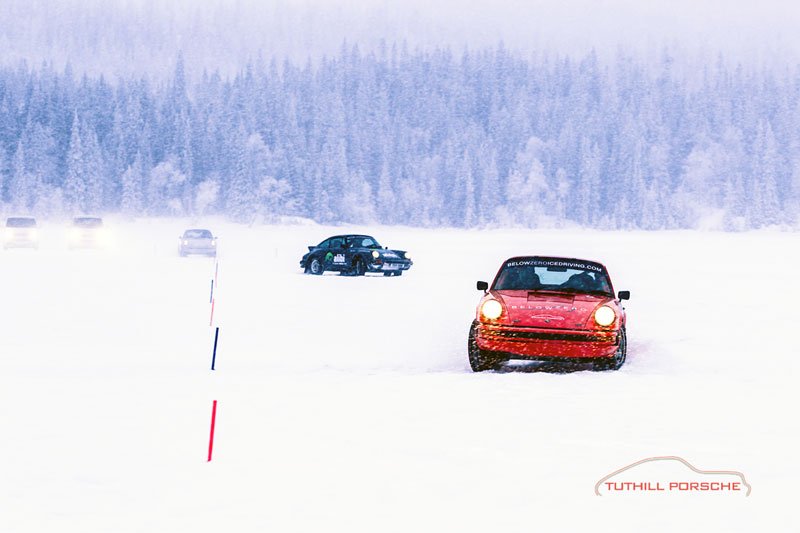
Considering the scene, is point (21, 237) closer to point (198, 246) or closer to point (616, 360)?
point (198, 246)

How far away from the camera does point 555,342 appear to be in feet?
36.1

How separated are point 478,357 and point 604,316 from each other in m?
1.59

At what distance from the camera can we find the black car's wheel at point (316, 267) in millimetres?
31156

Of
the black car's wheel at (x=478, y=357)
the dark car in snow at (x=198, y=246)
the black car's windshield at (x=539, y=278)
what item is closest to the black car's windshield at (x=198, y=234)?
the dark car in snow at (x=198, y=246)

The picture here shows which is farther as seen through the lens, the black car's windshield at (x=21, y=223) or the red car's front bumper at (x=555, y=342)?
the black car's windshield at (x=21, y=223)

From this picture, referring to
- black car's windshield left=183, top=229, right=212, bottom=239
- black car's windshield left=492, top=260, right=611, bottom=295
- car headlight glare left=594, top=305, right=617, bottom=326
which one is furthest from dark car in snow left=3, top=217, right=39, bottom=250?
car headlight glare left=594, top=305, right=617, bottom=326

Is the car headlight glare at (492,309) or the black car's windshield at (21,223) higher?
the black car's windshield at (21,223)

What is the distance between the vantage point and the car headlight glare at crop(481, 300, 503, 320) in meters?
11.2

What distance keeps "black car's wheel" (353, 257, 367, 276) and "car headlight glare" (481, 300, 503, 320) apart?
19.4 m

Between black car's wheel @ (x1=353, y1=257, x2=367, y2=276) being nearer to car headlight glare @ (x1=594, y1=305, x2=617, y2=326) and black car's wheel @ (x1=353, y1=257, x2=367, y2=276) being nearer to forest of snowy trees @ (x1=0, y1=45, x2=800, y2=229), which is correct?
car headlight glare @ (x1=594, y1=305, x2=617, y2=326)

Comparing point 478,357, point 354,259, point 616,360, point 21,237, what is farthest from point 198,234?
point 616,360

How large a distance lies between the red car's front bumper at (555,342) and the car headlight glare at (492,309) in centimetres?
18

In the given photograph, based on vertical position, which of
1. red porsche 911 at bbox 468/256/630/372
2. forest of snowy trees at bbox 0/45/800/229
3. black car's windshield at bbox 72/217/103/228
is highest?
forest of snowy trees at bbox 0/45/800/229

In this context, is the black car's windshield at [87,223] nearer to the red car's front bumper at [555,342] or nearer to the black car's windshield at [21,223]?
the black car's windshield at [21,223]
